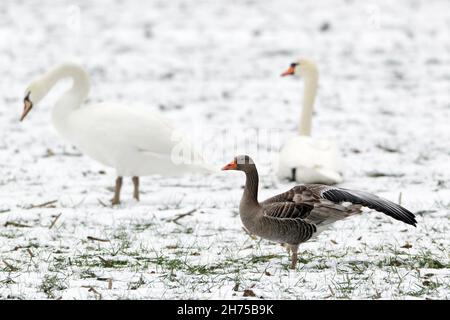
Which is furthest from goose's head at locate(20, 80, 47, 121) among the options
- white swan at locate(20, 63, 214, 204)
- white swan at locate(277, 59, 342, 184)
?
white swan at locate(277, 59, 342, 184)

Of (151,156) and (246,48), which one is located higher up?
(246,48)

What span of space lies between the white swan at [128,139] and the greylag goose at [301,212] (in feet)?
8.13

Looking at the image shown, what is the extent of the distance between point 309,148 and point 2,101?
6.99 meters

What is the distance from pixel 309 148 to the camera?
9.35 m

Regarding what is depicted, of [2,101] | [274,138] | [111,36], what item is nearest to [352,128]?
[274,138]

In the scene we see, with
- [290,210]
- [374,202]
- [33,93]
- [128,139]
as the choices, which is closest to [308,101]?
[128,139]

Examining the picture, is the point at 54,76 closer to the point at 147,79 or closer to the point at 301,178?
the point at 301,178

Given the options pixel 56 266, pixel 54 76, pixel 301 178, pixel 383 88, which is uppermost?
pixel 383 88

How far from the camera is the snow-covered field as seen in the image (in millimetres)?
5605

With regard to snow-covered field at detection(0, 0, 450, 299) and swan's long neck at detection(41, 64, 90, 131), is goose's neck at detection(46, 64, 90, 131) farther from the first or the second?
snow-covered field at detection(0, 0, 450, 299)

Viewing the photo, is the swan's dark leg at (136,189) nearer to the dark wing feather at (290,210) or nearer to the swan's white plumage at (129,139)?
the swan's white plumage at (129,139)

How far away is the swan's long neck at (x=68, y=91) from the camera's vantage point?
8.59 m

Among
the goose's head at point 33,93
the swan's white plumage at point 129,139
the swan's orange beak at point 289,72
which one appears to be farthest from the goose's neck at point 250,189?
the swan's orange beak at point 289,72

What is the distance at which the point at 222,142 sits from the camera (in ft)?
38.2
